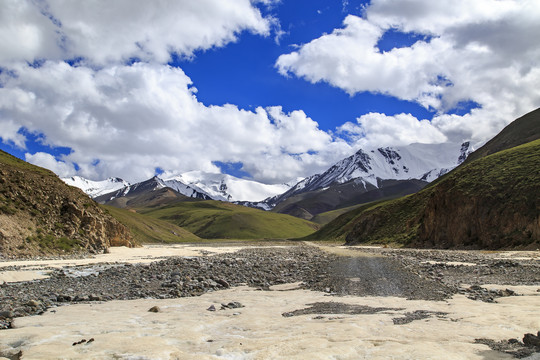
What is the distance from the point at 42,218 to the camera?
4753cm

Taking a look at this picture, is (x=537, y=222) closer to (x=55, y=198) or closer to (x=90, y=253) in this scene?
(x=90, y=253)

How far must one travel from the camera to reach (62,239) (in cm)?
4794

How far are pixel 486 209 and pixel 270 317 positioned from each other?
6332 centimetres

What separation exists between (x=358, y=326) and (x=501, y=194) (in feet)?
210

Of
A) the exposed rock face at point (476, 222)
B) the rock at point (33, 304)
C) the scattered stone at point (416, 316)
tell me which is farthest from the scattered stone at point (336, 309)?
the exposed rock face at point (476, 222)

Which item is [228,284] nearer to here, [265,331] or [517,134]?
[265,331]

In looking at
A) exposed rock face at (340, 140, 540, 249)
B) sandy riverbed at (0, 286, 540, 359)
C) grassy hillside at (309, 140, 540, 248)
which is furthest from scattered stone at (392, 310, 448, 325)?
grassy hillside at (309, 140, 540, 248)

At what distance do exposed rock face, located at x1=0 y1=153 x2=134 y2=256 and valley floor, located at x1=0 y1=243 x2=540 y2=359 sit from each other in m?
19.9

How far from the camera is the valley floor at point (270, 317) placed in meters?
9.39

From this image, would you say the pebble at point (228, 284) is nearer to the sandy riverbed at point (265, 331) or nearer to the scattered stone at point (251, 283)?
the scattered stone at point (251, 283)

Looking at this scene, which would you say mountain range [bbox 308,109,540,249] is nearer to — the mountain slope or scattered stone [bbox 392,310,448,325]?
scattered stone [bbox 392,310,448,325]

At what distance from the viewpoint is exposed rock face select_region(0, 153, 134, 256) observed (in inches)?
1660

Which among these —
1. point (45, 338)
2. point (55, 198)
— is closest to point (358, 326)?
point (45, 338)

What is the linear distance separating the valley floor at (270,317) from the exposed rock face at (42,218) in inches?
784
